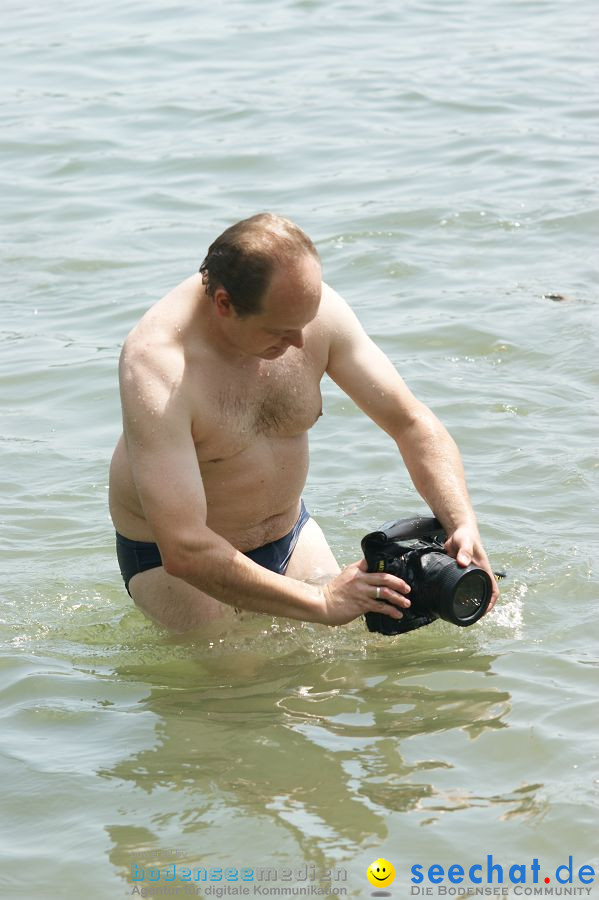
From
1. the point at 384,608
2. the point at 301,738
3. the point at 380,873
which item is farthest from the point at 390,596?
the point at 380,873

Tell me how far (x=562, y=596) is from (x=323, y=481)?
5.46 ft

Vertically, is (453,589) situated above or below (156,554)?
above

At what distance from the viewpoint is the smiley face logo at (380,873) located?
3.65m

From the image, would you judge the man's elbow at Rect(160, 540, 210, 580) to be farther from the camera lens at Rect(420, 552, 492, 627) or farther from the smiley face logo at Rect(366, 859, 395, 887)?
the smiley face logo at Rect(366, 859, 395, 887)

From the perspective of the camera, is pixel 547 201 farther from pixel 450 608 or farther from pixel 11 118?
pixel 450 608

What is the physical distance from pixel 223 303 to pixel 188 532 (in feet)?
2.37

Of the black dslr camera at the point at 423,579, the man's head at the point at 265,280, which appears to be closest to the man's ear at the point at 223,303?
the man's head at the point at 265,280

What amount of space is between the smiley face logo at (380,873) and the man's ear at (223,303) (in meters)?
1.76

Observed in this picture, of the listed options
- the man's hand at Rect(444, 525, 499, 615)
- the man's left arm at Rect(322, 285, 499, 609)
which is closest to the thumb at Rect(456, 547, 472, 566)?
the man's hand at Rect(444, 525, 499, 615)

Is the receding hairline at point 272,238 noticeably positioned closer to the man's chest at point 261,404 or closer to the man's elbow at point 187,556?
the man's chest at point 261,404

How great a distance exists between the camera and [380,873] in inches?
145

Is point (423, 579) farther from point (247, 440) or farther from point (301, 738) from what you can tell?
point (247, 440)

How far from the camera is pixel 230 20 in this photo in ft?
55.1

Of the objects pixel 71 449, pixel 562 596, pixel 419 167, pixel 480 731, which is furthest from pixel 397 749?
pixel 419 167
